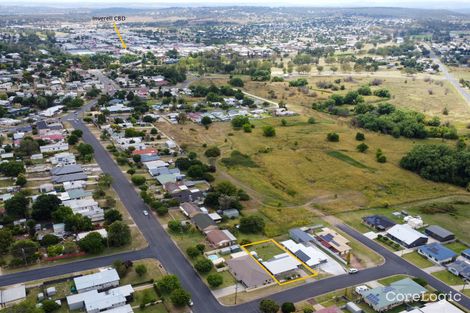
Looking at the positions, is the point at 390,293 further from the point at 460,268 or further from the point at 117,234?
the point at 117,234

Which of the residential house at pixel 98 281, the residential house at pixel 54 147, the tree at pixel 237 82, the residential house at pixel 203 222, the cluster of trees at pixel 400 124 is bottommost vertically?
the residential house at pixel 98 281

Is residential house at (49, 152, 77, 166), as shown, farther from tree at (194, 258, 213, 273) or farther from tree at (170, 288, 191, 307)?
tree at (170, 288, 191, 307)

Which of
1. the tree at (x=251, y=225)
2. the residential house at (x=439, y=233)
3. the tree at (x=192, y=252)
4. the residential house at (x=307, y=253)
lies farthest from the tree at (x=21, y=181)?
the residential house at (x=439, y=233)

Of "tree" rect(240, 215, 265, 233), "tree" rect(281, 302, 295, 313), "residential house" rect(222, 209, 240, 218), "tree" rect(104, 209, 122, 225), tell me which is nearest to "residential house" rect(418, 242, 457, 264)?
"tree" rect(240, 215, 265, 233)

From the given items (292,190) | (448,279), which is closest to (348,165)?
(292,190)

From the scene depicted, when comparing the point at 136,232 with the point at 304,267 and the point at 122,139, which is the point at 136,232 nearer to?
the point at 304,267

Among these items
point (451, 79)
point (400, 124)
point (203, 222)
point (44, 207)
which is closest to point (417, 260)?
point (203, 222)

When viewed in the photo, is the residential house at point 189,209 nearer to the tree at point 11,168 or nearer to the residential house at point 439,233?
the tree at point 11,168
